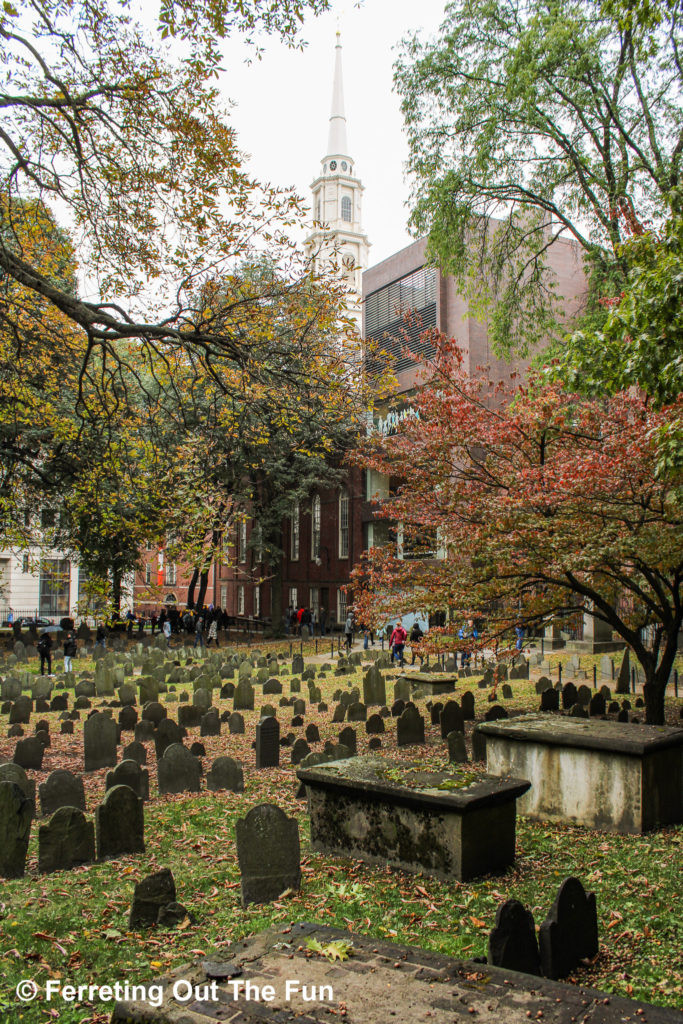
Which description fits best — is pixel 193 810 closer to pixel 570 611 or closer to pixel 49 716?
pixel 570 611

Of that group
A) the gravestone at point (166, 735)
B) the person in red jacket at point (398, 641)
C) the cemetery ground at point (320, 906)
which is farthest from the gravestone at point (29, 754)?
the person in red jacket at point (398, 641)

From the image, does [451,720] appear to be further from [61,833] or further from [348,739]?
[61,833]

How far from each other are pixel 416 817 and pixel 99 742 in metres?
6.35

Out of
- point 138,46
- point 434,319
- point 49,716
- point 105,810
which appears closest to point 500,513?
point 105,810

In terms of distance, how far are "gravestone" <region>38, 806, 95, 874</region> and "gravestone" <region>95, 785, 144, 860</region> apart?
0.53ft

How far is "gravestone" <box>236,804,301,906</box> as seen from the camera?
16.6ft

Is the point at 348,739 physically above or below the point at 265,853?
below

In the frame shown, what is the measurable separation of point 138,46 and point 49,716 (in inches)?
445

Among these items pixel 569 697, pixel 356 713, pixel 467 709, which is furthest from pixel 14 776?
pixel 569 697

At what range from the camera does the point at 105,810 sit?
252 inches

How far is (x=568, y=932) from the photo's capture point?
390 centimetres

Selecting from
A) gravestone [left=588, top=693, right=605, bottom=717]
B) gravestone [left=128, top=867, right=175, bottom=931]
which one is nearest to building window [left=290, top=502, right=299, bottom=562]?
gravestone [left=588, top=693, right=605, bottom=717]

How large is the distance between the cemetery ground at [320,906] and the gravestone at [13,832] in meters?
0.16

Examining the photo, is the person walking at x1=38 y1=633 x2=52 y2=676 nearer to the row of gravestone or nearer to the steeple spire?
the row of gravestone
